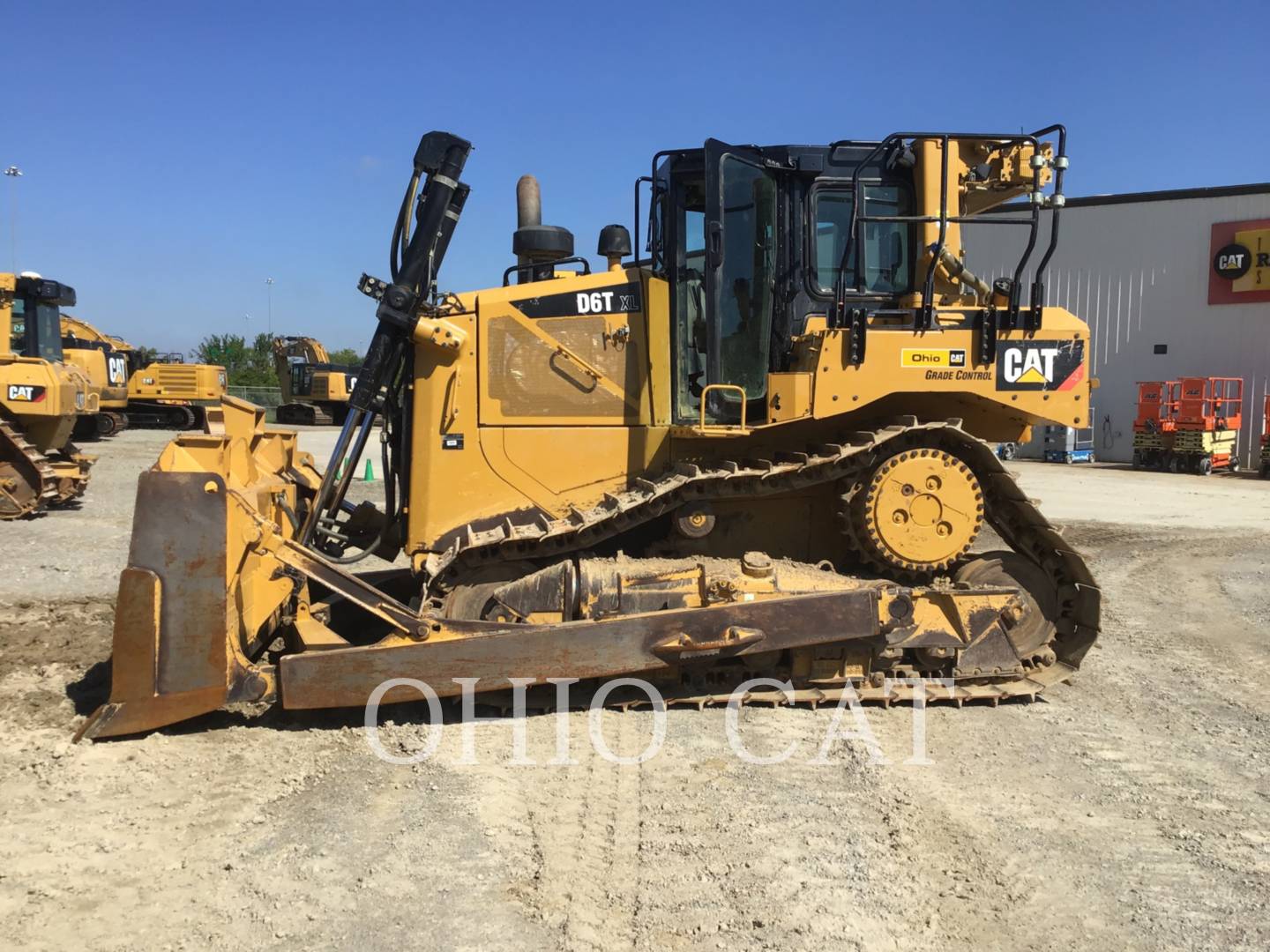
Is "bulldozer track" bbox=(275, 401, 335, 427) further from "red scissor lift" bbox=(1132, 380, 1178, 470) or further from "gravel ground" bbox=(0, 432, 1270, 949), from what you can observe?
"gravel ground" bbox=(0, 432, 1270, 949)

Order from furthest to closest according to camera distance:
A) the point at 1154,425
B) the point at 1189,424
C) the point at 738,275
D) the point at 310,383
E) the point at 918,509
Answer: the point at 310,383, the point at 1154,425, the point at 1189,424, the point at 738,275, the point at 918,509

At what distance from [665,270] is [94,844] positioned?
13.5ft

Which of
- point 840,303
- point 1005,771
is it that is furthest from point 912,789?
point 840,303

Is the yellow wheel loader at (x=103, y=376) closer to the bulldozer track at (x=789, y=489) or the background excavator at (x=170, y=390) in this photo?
the background excavator at (x=170, y=390)

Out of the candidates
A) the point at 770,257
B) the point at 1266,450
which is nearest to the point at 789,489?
the point at 770,257

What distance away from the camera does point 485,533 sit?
5.42 metres

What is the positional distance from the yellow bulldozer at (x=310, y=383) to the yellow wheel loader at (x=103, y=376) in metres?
8.15

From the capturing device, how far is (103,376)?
A: 78.1 ft

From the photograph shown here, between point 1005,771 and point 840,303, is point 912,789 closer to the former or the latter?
point 1005,771

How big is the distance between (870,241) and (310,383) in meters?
32.6

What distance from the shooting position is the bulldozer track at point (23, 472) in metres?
12.1

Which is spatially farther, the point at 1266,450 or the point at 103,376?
the point at 103,376
